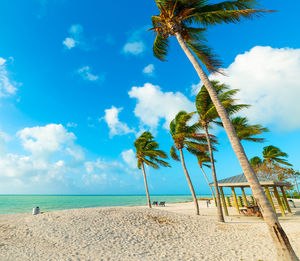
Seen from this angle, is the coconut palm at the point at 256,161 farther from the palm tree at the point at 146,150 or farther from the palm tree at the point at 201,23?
the palm tree at the point at 201,23

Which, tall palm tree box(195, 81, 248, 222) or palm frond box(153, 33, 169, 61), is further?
tall palm tree box(195, 81, 248, 222)

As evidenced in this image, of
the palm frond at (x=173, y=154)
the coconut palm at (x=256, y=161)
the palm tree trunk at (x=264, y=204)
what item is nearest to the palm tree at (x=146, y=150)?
the palm frond at (x=173, y=154)

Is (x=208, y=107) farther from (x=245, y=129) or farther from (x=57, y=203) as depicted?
(x=57, y=203)

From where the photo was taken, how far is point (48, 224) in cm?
895

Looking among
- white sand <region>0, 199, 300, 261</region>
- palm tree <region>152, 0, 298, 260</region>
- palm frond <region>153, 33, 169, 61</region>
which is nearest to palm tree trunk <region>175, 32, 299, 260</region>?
palm tree <region>152, 0, 298, 260</region>

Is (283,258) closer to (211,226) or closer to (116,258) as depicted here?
(116,258)

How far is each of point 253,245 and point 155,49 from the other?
9.86 metres

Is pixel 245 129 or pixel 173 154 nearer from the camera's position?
pixel 245 129

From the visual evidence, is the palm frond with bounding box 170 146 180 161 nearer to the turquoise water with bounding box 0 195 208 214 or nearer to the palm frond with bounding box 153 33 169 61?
the palm frond with bounding box 153 33 169 61

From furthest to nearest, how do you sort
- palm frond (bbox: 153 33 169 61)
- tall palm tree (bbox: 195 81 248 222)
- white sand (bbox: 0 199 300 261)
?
tall palm tree (bbox: 195 81 248 222), palm frond (bbox: 153 33 169 61), white sand (bbox: 0 199 300 261)

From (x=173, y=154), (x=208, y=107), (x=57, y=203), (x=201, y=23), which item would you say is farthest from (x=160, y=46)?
(x=57, y=203)

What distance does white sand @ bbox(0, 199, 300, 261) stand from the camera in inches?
233

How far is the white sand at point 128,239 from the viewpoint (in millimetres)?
5930

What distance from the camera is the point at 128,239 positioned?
742 cm
